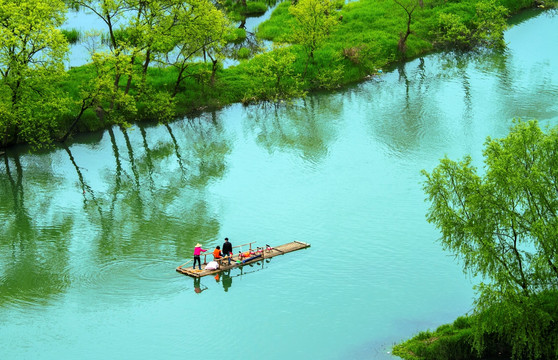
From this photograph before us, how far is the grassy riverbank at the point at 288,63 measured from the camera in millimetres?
61594

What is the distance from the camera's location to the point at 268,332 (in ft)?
116

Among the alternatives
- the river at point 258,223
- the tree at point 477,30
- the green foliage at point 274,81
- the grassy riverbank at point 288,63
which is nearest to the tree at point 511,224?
the river at point 258,223

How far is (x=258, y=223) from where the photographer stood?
150ft

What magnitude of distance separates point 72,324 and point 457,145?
98.7ft

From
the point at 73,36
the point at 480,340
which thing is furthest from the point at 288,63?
the point at 480,340

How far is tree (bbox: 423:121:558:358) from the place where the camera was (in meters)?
30.4

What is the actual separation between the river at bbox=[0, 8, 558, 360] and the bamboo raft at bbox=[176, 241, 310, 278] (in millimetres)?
416

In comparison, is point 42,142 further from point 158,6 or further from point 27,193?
point 158,6

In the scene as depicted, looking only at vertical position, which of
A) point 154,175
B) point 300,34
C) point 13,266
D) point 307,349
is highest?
point 300,34

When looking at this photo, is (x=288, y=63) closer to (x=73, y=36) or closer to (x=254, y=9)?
(x=254, y=9)

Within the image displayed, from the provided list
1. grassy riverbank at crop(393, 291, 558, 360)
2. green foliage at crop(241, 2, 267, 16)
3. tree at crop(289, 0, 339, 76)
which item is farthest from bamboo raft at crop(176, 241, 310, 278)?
green foliage at crop(241, 2, 267, 16)

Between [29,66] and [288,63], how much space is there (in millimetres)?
20906

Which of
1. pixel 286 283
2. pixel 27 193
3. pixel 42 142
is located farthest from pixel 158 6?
pixel 286 283

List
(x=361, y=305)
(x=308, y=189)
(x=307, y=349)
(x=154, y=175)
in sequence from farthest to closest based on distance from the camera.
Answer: (x=154, y=175) < (x=308, y=189) < (x=361, y=305) < (x=307, y=349)
